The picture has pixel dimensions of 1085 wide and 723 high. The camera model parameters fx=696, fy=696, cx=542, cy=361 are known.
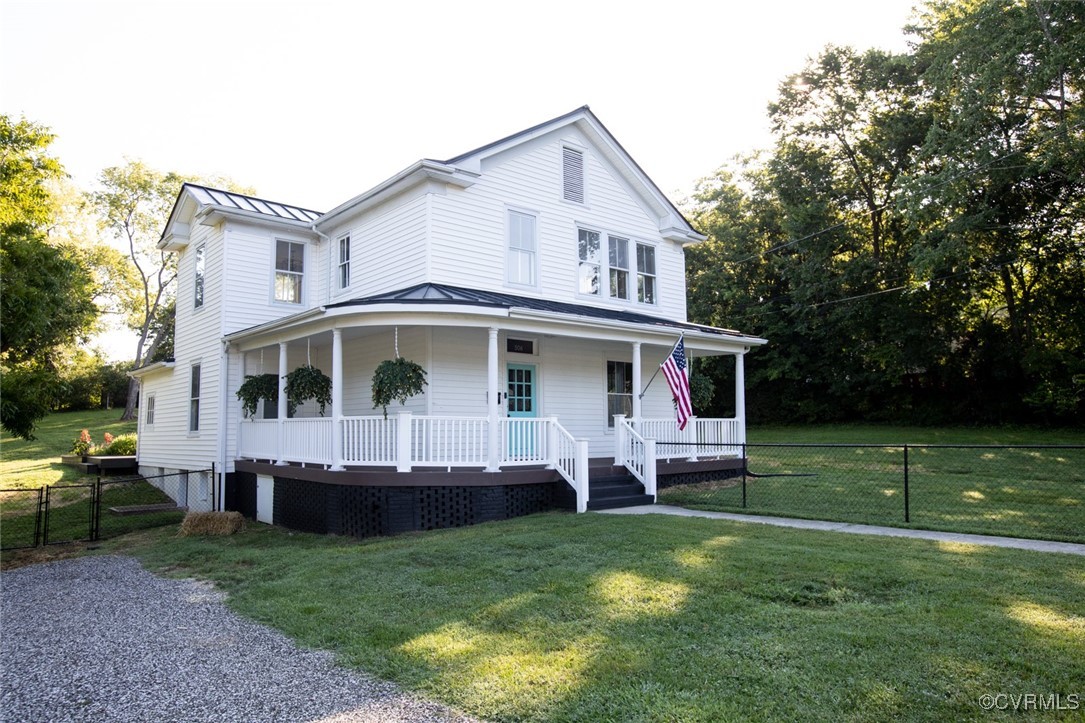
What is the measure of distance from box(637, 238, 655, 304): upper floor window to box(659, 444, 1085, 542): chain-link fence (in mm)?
4776

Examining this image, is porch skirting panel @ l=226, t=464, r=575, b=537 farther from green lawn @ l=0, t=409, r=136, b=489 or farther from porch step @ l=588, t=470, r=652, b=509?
green lawn @ l=0, t=409, r=136, b=489

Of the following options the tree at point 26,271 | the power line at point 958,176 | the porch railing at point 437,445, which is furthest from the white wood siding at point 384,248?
the power line at point 958,176

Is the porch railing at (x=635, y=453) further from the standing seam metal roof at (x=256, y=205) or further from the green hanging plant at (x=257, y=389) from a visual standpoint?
the standing seam metal roof at (x=256, y=205)

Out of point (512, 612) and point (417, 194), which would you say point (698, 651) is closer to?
point (512, 612)

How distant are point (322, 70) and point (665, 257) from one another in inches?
368

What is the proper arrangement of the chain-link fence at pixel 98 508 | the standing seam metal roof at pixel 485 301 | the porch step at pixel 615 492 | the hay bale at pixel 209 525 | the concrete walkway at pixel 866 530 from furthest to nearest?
the chain-link fence at pixel 98 508 → the hay bale at pixel 209 525 → the porch step at pixel 615 492 → the standing seam metal roof at pixel 485 301 → the concrete walkway at pixel 866 530

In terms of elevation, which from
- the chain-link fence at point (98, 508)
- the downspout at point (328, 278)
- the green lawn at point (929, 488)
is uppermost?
the downspout at point (328, 278)

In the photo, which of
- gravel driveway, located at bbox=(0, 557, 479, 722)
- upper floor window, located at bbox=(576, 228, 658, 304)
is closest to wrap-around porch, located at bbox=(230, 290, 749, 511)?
upper floor window, located at bbox=(576, 228, 658, 304)

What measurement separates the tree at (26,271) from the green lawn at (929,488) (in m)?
10.1

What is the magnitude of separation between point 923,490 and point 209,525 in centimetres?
1361

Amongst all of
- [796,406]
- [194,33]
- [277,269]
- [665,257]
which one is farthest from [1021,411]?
[194,33]

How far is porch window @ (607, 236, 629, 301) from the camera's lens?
16719mm

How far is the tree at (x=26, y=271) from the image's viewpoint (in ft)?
32.6

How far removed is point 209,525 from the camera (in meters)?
12.6
